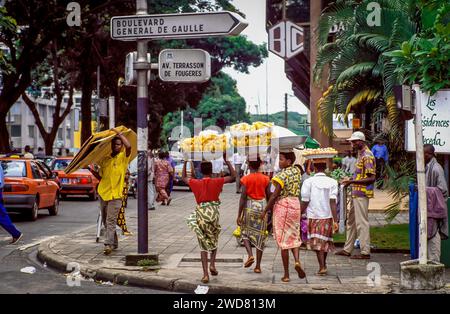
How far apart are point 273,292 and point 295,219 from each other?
123 cm

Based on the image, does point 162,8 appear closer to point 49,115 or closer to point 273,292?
point 273,292

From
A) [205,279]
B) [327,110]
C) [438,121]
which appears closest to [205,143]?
[205,279]

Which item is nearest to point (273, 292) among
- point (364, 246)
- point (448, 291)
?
point (448, 291)

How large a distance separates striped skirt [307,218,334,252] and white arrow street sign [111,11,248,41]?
2.73m

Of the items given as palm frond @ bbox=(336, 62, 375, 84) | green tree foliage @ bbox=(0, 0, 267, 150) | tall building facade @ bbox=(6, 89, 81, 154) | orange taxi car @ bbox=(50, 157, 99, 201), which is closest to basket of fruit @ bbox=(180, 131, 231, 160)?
palm frond @ bbox=(336, 62, 375, 84)

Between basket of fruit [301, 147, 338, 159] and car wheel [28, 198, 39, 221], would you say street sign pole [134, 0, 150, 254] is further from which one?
car wheel [28, 198, 39, 221]

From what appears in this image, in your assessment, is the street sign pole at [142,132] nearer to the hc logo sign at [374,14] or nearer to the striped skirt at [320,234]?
the striped skirt at [320,234]

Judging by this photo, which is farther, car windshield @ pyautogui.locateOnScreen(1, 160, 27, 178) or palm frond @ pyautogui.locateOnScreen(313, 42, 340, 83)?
car windshield @ pyautogui.locateOnScreen(1, 160, 27, 178)

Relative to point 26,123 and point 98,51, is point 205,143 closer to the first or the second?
point 98,51

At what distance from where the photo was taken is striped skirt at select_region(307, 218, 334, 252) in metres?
10.3

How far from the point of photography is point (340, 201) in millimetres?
15359

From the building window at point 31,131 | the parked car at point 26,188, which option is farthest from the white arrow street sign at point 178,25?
the building window at point 31,131

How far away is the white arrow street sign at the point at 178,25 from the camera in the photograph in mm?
10266

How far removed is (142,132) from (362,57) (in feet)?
22.8
